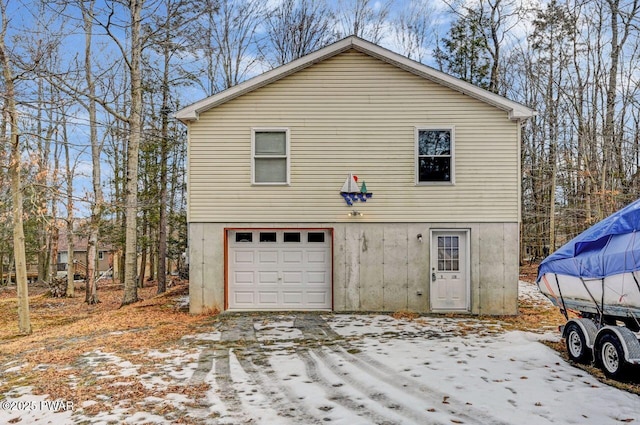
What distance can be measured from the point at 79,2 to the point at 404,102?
1058cm

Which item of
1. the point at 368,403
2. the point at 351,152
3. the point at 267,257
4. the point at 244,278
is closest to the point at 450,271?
the point at 351,152

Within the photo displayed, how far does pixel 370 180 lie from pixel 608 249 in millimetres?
6293

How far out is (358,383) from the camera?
6.27 meters

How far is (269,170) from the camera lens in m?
12.1

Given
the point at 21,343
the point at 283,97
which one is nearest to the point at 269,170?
the point at 283,97

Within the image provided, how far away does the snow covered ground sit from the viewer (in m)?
5.10

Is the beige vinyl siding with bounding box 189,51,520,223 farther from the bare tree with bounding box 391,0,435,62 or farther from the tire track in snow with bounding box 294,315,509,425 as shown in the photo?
the bare tree with bounding box 391,0,435,62

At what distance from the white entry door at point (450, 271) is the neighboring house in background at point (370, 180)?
3 cm

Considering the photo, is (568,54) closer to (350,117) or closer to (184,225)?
(350,117)

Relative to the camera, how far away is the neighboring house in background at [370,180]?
11953 millimetres

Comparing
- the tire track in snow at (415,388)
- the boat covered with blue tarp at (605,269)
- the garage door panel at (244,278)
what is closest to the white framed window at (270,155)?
the garage door panel at (244,278)

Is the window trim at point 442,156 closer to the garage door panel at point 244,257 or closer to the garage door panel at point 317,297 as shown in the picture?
the garage door panel at point 317,297

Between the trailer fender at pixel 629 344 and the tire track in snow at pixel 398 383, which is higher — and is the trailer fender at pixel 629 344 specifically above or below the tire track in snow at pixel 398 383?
above

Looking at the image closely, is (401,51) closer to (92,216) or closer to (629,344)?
(92,216)
